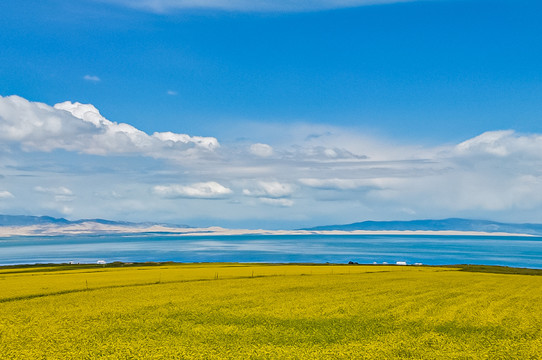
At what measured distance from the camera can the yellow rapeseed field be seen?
1369 cm

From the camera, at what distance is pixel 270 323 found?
17781 mm

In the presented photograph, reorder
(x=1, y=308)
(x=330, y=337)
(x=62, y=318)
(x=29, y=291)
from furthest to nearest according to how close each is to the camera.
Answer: (x=29, y=291) < (x=1, y=308) < (x=62, y=318) < (x=330, y=337)

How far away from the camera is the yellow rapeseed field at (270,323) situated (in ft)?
44.9

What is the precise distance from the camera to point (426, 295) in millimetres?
26281

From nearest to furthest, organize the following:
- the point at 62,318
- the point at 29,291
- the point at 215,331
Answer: the point at 215,331
the point at 62,318
the point at 29,291

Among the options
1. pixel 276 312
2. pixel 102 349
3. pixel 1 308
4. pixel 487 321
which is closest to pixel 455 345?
pixel 487 321

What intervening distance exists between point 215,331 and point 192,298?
8.83 metres

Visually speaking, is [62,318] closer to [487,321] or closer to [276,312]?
[276,312]

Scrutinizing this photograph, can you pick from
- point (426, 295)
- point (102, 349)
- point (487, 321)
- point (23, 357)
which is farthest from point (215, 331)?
point (426, 295)

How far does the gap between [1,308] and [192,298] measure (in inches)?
381

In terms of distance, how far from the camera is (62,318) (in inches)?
745

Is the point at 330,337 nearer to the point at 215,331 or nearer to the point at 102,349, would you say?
the point at 215,331

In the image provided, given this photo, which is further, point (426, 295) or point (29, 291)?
point (29, 291)

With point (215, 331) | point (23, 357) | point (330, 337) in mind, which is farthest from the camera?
point (215, 331)
